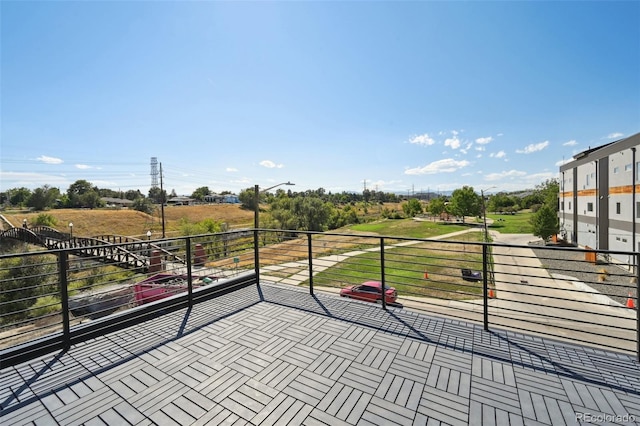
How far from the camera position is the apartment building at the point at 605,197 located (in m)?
17.1

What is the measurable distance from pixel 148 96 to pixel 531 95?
20.9m

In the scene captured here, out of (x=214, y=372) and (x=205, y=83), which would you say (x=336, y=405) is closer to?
(x=214, y=372)

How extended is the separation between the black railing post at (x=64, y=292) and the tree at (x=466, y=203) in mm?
53093

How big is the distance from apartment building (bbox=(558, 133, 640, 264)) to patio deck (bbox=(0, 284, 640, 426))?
19.2m

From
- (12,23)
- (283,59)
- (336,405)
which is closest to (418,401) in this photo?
(336,405)

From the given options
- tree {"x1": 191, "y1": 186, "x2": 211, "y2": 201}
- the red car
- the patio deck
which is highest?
tree {"x1": 191, "y1": 186, "x2": 211, "y2": 201}

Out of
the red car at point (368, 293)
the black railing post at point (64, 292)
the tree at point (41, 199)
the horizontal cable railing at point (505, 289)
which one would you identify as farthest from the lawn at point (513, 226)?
the tree at point (41, 199)

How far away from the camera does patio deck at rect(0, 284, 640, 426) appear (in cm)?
199

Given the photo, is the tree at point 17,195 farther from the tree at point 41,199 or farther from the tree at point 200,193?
the tree at point 200,193

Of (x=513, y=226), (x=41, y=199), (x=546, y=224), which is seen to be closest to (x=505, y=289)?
(x=546, y=224)

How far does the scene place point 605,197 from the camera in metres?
20.8

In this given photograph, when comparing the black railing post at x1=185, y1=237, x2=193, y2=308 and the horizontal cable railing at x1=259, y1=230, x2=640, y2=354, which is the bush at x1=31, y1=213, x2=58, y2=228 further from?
the black railing post at x1=185, y1=237, x2=193, y2=308

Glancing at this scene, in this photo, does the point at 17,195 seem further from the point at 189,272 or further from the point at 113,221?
the point at 189,272

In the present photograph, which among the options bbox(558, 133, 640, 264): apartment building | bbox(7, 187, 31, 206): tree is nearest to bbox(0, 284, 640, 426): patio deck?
bbox(558, 133, 640, 264): apartment building
